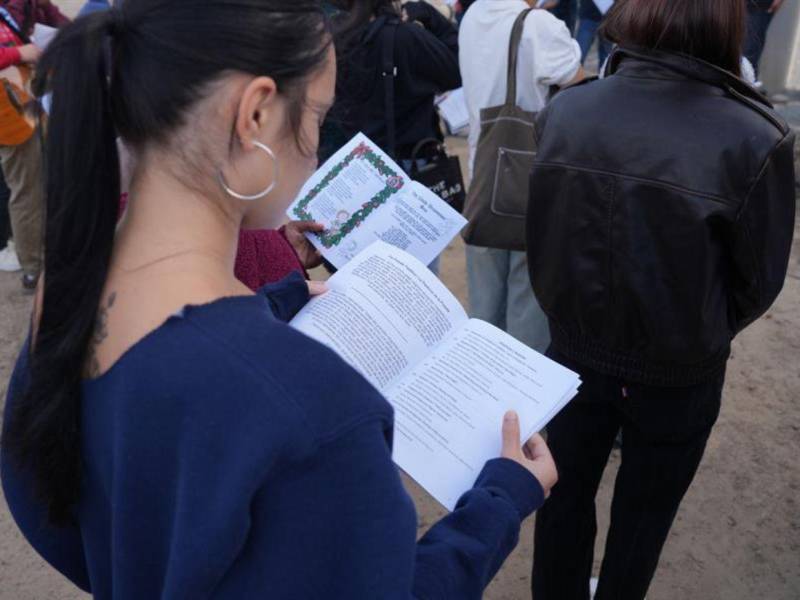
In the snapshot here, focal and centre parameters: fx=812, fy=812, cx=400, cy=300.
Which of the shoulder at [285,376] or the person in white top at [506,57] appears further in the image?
the person in white top at [506,57]

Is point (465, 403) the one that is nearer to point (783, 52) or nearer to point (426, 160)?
point (426, 160)

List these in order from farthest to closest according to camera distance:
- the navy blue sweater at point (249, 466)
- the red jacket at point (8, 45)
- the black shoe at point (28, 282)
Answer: the black shoe at point (28, 282)
the red jacket at point (8, 45)
the navy blue sweater at point (249, 466)

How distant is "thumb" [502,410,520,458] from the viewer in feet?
3.60

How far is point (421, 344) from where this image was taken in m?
1.28

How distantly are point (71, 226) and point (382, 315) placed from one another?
0.53m

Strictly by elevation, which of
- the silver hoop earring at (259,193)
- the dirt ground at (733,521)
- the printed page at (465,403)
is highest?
the silver hoop earring at (259,193)

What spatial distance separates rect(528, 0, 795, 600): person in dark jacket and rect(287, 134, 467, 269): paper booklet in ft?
0.79

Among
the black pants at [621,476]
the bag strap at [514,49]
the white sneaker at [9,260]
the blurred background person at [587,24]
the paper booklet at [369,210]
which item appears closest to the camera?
the black pants at [621,476]

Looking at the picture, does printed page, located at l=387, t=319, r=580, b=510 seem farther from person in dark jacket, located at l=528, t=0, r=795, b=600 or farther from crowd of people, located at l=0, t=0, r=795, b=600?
person in dark jacket, located at l=528, t=0, r=795, b=600

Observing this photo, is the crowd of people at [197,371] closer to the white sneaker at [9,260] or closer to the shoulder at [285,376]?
the shoulder at [285,376]

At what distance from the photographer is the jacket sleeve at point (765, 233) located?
1.55m

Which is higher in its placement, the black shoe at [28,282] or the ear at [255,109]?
the ear at [255,109]

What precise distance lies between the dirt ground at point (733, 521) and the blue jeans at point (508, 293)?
Answer: 1.91ft

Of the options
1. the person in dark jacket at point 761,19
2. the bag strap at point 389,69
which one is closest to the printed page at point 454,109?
the bag strap at point 389,69
